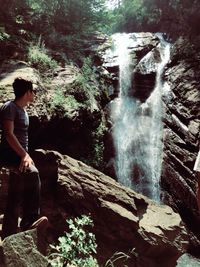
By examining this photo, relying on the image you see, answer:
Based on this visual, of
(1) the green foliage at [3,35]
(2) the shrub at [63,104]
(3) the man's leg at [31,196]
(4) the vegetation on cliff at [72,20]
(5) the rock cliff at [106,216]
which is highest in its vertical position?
(4) the vegetation on cliff at [72,20]

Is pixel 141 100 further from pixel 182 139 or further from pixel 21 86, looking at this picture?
pixel 21 86

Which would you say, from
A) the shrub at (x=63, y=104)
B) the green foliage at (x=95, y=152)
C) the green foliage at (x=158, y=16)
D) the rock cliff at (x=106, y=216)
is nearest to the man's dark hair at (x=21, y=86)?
the rock cliff at (x=106, y=216)

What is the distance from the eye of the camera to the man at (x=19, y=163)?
3785 mm

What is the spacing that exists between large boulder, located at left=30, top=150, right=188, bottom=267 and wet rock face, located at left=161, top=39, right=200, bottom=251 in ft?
15.2

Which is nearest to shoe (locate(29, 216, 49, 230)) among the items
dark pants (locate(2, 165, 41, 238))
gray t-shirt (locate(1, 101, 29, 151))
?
dark pants (locate(2, 165, 41, 238))

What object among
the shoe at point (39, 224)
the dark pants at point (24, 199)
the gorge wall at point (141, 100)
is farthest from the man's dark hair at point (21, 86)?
the gorge wall at point (141, 100)

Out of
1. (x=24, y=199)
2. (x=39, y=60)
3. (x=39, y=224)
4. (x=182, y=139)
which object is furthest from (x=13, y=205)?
(x=182, y=139)

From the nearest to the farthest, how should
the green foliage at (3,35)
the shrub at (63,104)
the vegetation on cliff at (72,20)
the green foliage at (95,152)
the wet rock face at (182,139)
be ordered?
the shrub at (63,104), the green foliage at (3,35), the green foliage at (95,152), the vegetation on cliff at (72,20), the wet rock face at (182,139)

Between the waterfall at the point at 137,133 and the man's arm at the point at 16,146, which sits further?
the waterfall at the point at 137,133

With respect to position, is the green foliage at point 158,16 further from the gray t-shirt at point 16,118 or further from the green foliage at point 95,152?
the gray t-shirt at point 16,118

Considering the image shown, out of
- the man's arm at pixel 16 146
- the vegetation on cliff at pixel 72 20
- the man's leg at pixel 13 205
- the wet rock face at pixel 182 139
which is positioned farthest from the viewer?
the wet rock face at pixel 182 139

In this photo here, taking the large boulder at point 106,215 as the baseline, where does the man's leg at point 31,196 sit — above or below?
above

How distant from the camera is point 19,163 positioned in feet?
12.7

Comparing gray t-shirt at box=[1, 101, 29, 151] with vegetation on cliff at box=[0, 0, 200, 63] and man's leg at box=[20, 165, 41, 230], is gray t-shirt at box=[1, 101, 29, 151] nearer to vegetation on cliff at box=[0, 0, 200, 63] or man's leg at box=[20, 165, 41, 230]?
man's leg at box=[20, 165, 41, 230]
